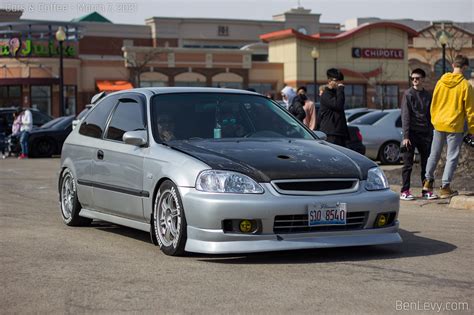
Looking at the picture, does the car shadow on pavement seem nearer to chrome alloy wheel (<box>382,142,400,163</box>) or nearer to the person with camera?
the person with camera

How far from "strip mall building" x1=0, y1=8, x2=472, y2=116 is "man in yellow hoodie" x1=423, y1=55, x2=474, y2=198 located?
48.6 metres

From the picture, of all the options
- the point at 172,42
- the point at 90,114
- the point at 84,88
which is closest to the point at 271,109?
the point at 90,114

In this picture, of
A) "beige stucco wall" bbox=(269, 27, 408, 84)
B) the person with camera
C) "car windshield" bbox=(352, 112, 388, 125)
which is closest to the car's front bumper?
the person with camera

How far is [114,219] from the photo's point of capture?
9.16 metres

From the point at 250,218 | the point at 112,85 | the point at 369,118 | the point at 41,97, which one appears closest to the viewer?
the point at 250,218

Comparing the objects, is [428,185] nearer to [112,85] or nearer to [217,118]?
[217,118]

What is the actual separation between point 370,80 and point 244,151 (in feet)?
192

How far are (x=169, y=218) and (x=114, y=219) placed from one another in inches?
52.2

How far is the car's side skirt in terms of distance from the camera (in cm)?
859

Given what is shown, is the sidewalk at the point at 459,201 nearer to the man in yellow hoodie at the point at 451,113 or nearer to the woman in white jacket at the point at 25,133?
the man in yellow hoodie at the point at 451,113

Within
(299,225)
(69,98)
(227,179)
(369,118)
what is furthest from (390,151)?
(69,98)

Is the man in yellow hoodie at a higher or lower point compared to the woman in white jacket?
higher

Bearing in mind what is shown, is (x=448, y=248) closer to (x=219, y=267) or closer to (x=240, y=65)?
(x=219, y=267)

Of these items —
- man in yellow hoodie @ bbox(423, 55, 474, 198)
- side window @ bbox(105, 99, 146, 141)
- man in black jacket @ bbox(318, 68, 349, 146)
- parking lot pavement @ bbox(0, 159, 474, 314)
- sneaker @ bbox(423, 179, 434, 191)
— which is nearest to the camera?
parking lot pavement @ bbox(0, 159, 474, 314)
